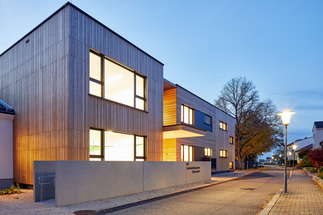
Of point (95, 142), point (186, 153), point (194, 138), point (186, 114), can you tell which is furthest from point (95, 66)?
point (194, 138)

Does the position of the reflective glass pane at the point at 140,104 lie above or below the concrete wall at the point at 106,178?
above

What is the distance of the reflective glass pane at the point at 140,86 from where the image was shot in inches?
594

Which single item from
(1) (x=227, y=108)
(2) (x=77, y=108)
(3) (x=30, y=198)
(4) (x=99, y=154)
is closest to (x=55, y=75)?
(2) (x=77, y=108)

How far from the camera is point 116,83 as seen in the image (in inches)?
527

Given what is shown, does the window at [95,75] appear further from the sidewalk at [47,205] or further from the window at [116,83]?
the sidewalk at [47,205]

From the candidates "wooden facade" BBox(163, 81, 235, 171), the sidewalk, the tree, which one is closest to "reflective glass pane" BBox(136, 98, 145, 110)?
"wooden facade" BBox(163, 81, 235, 171)

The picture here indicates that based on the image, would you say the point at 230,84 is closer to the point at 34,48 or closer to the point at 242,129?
the point at 242,129

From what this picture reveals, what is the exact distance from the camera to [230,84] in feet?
136

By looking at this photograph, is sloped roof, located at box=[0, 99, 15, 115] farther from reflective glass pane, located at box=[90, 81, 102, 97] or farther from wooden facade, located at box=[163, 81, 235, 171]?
wooden facade, located at box=[163, 81, 235, 171]

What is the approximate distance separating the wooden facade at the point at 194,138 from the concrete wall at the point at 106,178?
185 inches

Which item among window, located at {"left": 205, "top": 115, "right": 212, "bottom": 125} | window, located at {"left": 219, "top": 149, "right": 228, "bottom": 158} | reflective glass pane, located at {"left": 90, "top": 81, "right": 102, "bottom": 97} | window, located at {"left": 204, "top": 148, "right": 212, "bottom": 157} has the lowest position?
window, located at {"left": 219, "top": 149, "right": 228, "bottom": 158}

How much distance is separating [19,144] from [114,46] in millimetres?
6895

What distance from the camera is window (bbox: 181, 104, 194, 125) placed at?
2123 centimetres

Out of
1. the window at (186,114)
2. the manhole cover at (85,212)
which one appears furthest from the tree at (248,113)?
the manhole cover at (85,212)
